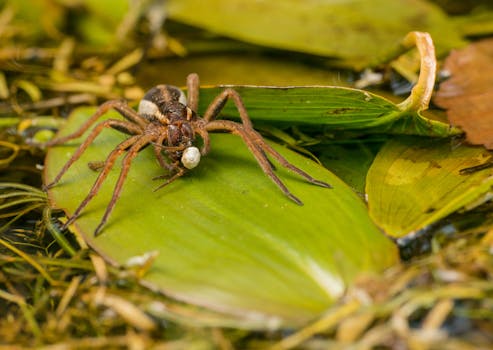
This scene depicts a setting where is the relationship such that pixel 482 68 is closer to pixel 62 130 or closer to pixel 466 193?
pixel 466 193

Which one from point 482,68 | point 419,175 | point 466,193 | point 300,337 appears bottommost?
point 300,337

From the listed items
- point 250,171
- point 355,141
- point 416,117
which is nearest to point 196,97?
point 250,171

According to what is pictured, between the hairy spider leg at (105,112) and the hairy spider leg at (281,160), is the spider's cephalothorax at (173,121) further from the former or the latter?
the hairy spider leg at (281,160)

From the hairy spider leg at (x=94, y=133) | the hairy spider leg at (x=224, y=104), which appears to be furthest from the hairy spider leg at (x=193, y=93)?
the hairy spider leg at (x=94, y=133)

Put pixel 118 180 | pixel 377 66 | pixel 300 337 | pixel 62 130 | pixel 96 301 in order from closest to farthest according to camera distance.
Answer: pixel 300 337 < pixel 96 301 < pixel 118 180 < pixel 62 130 < pixel 377 66

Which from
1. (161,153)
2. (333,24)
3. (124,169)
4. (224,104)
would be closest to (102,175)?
(124,169)

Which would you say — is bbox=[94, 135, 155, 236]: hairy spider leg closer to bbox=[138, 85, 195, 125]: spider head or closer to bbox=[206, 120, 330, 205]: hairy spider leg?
bbox=[138, 85, 195, 125]: spider head

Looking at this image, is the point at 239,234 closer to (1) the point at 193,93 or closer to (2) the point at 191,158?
(2) the point at 191,158
